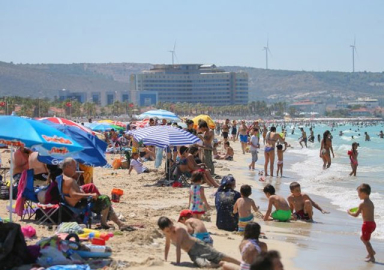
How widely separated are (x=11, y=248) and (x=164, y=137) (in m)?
8.09

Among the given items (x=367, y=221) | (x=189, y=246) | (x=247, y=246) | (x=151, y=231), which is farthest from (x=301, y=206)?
(x=247, y=246)

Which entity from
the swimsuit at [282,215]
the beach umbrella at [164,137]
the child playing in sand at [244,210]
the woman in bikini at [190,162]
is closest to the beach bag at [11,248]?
the child playing in sand at [244,210]

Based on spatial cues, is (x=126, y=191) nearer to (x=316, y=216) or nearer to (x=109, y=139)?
(x=316, y=216)

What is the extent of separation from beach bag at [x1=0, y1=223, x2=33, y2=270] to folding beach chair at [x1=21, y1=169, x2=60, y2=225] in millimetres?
2140

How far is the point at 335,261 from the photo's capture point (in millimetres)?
8125

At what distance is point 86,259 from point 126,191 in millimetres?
6670

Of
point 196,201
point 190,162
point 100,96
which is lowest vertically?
point 196,201

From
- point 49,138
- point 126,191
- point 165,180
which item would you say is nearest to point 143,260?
point 49,138

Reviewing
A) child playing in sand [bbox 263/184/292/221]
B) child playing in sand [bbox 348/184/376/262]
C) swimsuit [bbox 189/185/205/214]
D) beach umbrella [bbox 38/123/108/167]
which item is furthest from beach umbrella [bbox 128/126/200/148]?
child playing in sand [bbox 348/184/376/262]

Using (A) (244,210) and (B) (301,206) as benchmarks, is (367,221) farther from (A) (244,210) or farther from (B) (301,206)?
(B) (301,206)

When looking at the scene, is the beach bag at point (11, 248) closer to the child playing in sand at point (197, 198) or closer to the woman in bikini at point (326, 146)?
the child playing in sand at point (197, 198)

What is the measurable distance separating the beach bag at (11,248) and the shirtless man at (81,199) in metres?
1.95

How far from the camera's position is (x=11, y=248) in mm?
6570

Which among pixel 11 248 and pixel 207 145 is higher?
pixel 207 145
